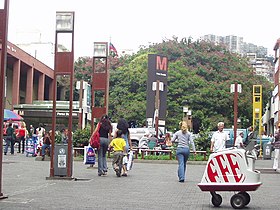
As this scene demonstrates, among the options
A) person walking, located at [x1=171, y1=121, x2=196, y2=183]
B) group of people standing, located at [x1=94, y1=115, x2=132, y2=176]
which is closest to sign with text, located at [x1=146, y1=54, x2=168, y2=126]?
group of people standing, located at [x1=94, y1=115, x2=132, y2=176]

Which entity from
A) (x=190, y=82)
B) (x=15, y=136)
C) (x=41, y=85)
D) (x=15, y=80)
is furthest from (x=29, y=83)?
(x=15, y=136)

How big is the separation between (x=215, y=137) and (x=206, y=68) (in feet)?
136

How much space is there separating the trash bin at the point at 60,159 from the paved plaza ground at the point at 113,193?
40cm

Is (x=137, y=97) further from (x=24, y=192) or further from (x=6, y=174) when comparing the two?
(x=24, y=192)

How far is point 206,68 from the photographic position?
60.6 metres

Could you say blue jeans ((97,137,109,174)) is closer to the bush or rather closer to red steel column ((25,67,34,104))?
the bush

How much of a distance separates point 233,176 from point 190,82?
45962mm

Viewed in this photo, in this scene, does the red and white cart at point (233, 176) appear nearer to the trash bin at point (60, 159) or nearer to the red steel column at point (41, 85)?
the trash bin at point (60, 159)

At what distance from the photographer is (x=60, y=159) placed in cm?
1628

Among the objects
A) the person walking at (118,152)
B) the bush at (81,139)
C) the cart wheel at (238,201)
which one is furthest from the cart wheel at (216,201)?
the bush at (81,139)

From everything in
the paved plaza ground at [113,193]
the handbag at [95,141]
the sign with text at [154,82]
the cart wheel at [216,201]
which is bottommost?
the paved plaza ground at [113,193]

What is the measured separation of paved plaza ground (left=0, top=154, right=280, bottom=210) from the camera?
37.2 feet

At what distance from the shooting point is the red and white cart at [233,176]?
11312 mm

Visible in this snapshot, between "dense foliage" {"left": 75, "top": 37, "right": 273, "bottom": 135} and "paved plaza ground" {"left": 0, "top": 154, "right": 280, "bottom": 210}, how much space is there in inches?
1408
